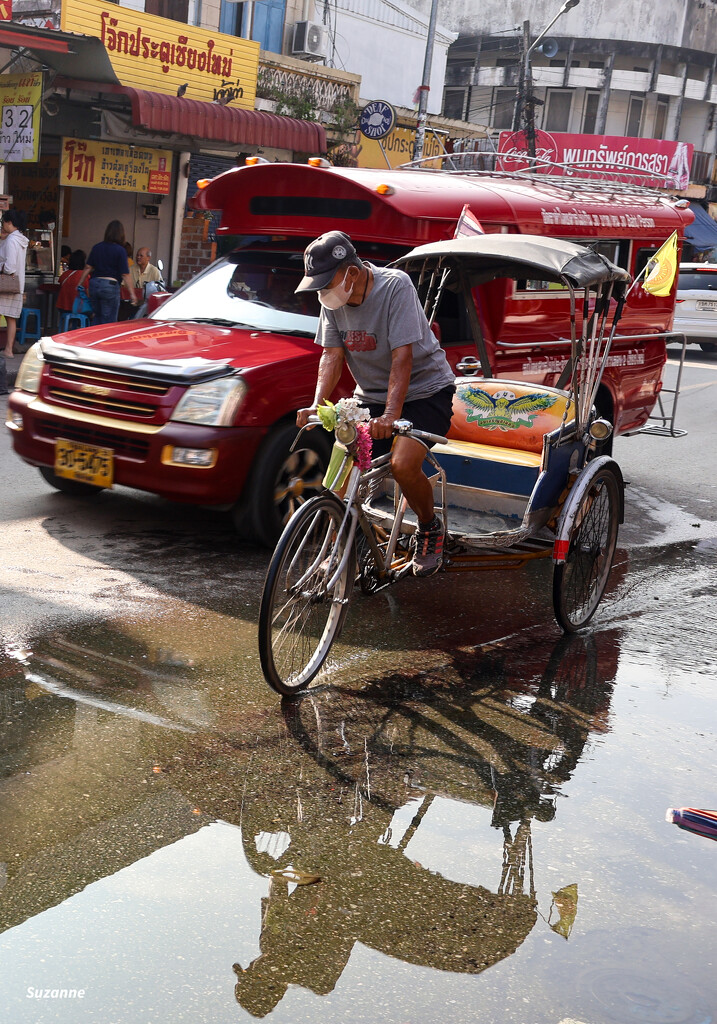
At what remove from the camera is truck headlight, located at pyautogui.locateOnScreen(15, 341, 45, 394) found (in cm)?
693

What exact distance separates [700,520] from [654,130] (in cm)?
4453

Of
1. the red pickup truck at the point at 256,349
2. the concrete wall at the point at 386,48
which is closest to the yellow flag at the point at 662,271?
the red pickup truck at the point at 256,349

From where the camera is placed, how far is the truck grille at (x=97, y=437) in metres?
6.36

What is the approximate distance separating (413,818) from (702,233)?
40428 mm

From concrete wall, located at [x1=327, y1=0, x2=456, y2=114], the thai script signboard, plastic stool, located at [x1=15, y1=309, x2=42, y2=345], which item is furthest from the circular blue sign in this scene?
the thai script signboard

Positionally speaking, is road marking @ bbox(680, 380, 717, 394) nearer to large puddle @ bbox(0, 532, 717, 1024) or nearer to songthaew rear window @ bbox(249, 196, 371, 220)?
songthaew rear window @ bbox(249, 196, 371, 220)

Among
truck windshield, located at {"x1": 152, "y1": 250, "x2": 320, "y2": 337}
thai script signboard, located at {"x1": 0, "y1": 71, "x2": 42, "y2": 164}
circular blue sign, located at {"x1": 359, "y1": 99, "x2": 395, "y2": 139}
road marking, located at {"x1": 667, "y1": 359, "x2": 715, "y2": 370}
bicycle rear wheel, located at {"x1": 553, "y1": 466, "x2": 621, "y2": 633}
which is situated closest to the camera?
bicycle rear wheel, located at {"x1": 553, "y1": 466, "x2": 621, "y2": 633}

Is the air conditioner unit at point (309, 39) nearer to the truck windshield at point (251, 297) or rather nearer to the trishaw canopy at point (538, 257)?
the truck windshield at point (251, 297)

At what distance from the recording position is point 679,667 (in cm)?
536

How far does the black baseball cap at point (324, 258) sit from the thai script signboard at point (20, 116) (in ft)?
32.3

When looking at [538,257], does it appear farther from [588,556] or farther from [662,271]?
[588,556]

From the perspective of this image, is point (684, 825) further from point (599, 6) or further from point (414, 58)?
point (599, 6)

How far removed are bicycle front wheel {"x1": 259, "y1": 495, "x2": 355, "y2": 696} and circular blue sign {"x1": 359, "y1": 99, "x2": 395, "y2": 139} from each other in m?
17.6

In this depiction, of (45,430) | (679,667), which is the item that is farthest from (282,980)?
(45,430)
